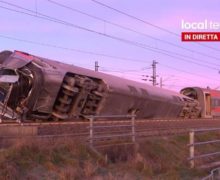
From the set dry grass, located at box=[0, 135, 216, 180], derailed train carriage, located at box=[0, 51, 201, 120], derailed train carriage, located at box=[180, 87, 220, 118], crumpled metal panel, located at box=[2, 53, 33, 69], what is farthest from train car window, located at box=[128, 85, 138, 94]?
derailed train carriage, located at box=[180, 87, 220, 118]

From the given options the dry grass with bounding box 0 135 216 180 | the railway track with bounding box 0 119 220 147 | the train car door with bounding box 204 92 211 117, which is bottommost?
the dry grass with bounding box 0 135 216 180

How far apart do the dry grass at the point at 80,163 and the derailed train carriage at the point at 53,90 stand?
472cm

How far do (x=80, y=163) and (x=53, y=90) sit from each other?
683 centimetres

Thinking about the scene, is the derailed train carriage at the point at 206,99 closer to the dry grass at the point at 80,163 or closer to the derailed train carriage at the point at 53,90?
the derailed train carriage at the point at 53,90

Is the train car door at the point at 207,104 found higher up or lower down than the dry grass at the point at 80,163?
higher up

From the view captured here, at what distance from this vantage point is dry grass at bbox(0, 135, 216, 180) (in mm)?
8617

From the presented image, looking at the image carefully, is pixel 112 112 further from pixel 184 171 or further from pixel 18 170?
pixel 18 170

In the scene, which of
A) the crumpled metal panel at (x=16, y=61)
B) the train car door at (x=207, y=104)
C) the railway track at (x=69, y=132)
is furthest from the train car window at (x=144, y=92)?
the train car door at (x=207, y=104)

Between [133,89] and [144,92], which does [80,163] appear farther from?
[144,92]

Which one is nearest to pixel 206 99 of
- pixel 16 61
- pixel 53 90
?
pixel 53 90

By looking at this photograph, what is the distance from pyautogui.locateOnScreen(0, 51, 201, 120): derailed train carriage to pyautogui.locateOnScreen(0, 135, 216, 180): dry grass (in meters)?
4.72

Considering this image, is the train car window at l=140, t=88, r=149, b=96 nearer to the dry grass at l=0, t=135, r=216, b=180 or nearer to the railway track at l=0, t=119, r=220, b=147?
the railway track at l=0, t=119, r=220, b=147

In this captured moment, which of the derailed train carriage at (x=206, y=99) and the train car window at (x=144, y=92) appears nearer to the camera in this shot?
the train car window at (x=144, y=92)

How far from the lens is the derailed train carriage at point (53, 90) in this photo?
15898mm
